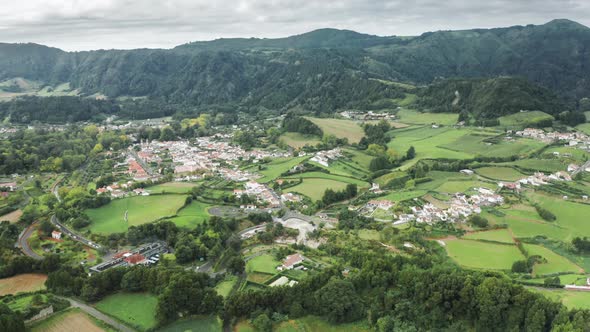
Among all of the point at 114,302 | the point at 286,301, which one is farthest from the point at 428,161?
the point at 114,302

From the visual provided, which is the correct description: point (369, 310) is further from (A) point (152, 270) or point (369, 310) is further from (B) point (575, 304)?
(A) point (152, 270)

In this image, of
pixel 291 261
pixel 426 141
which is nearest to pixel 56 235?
pixel 291 261

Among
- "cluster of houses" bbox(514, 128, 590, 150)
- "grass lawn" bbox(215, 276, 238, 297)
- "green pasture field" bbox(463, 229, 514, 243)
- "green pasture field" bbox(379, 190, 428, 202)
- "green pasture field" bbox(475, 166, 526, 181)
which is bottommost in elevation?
"grass lawn" bbox(215, 276, 238, 297)

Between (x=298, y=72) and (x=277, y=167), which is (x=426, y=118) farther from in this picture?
(x=298, y=72)

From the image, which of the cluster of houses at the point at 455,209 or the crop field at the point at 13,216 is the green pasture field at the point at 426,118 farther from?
the crop field at the point at 13,216

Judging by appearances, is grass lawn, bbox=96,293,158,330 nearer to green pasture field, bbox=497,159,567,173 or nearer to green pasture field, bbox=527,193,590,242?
green pasture field, bbox=527,193,590,242

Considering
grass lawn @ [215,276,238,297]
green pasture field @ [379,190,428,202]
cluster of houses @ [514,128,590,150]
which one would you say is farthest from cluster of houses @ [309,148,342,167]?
grass lawn @ [215,276,238,297]
